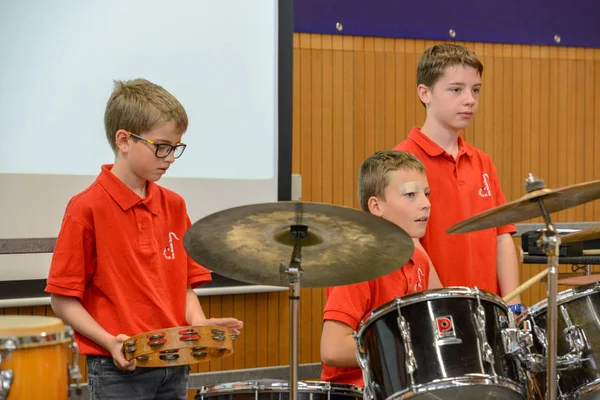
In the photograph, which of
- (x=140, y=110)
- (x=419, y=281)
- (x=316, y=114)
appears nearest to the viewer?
(x=140, y=110)

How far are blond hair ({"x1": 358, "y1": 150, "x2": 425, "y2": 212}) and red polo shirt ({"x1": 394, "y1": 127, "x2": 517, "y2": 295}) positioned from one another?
13.9 inches

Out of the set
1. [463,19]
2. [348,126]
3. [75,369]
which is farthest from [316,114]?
[75,369]

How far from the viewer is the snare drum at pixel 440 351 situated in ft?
7.22

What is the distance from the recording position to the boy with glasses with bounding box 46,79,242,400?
7.74ft

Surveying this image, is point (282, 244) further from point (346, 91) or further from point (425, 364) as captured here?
point (346, 91)

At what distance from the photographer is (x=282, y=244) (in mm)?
2131

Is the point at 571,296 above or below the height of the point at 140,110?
below

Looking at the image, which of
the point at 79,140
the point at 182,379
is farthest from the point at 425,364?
the point at 79,140

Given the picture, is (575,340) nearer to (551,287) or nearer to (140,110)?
(551,287)

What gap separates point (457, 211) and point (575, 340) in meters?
0.83

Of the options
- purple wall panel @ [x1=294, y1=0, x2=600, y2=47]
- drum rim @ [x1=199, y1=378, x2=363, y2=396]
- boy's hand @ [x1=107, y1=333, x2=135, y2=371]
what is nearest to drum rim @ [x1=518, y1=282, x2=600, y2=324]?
drum rim @ [x1=199, y1=378, x2=363, y2=396]

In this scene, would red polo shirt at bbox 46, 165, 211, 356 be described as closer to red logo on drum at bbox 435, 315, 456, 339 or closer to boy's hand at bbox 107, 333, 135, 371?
boy's hand at bbox 107, 333, 135, 371

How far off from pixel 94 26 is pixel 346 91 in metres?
1.56

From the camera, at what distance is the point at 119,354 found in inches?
88.2
